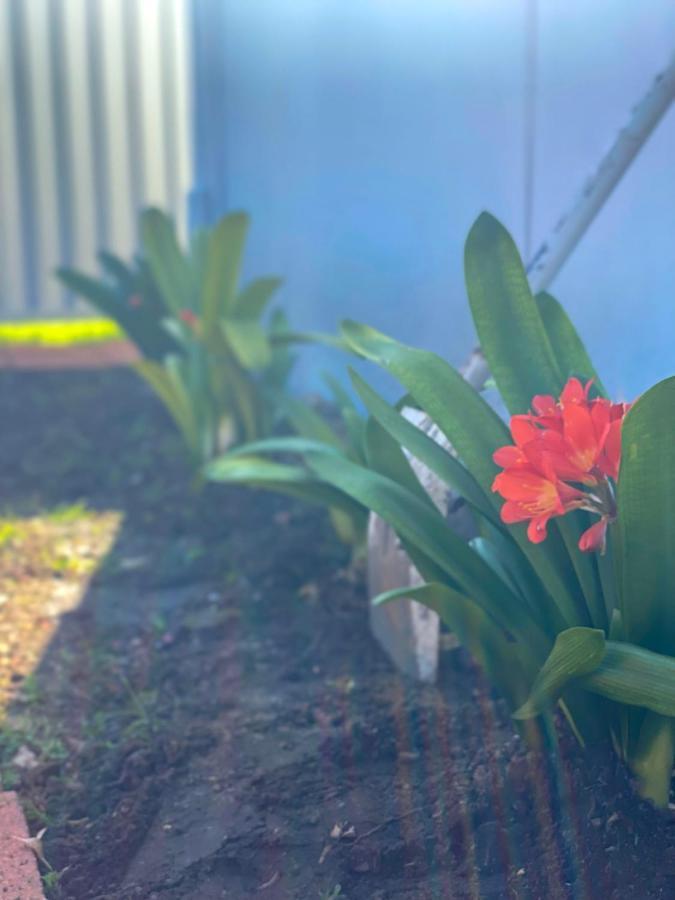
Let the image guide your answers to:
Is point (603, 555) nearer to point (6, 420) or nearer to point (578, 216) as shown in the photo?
point (578, 216)

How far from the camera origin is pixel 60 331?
543 centimetres

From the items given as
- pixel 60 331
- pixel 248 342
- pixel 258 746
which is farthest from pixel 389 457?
pixel 60 331

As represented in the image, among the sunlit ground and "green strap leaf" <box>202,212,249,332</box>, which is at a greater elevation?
"green strap leaf" <box>202,212,249,332</box>

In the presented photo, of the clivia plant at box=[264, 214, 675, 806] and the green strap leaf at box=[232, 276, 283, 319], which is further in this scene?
the green strap leaf at box=[232, 276, 283, 319]

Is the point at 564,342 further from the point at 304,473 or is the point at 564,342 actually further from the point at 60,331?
the point at 60,331

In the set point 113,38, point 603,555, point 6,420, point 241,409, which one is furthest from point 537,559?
point 113,38

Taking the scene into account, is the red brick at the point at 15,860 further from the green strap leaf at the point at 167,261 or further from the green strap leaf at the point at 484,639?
the green strap leaf at the point at 167,261

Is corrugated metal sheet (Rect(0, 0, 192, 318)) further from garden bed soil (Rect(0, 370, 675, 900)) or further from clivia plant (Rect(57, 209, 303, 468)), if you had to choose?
garden bed soil (Rect(0, 370, 675, 900))

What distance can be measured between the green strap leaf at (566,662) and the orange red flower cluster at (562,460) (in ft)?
0.36

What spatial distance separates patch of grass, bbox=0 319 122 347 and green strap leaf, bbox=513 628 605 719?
12.3 ft

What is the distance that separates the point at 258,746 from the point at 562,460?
0.81 metres

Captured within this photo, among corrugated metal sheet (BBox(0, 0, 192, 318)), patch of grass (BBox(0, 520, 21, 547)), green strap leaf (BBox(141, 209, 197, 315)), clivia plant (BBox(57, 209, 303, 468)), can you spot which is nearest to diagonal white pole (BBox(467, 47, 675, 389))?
clivia plant (BBox(57, 209, 303, 468))

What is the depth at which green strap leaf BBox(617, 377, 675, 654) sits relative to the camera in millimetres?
1362

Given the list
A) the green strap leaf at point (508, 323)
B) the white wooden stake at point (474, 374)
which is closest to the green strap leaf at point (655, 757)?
the green strap leaf at point (508, 323)
